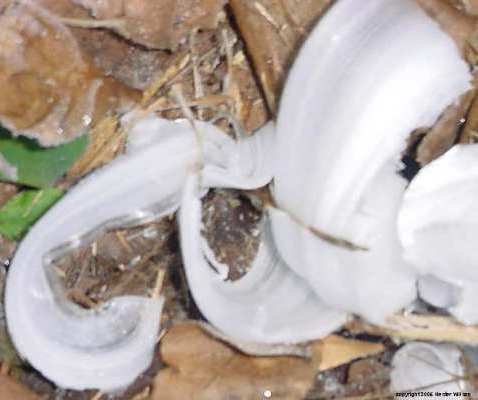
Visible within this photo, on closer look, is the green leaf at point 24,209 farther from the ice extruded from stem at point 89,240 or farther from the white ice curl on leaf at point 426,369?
the white ice curl on leaf at point 426,369

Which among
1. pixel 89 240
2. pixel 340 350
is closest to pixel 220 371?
pixel 340 350

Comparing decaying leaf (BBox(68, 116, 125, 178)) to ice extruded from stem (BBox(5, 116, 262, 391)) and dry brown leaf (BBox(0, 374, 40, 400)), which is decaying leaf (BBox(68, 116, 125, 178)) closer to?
ice extruded from stem (BBox(5, 116, 262, 391))

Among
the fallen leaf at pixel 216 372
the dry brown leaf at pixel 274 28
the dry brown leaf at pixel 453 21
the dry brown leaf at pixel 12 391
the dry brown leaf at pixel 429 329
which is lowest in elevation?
the dry brown leaf at pixel 12 391

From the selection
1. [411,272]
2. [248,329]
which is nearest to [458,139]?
[411,272]

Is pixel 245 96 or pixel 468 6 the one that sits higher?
pixel 468 6

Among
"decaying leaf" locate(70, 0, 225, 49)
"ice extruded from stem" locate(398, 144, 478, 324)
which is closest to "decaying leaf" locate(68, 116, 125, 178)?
"decaying leaf" locate(70, 0, 225, 49)

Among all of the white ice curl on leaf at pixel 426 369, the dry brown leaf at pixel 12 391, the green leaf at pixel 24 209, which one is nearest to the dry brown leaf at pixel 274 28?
the green leaf at pixel 24 209

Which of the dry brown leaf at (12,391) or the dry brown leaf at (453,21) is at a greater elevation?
the dry brown leaf at (453,21)

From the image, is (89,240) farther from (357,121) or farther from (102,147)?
(357,121)
